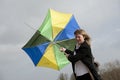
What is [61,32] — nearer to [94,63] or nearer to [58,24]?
[58,24]

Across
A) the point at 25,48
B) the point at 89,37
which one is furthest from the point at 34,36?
the point at 89,37

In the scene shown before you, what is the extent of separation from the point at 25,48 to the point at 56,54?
119cm

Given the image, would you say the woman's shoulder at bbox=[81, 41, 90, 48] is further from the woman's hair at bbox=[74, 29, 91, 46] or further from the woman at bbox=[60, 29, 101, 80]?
the woman's hair at bbox=[74, 29, 91, 46]

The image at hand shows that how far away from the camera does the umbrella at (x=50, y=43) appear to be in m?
12.7

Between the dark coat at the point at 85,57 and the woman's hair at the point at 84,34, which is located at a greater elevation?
the woman's hair at the point at 84,34

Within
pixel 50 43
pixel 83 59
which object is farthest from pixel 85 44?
pixel 50 43

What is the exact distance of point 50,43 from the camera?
12.6 meters

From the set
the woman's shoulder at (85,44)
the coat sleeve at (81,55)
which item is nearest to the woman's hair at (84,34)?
the woman's shoulder at (85,44)

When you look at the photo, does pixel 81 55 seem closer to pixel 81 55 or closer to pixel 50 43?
pixel 81 55

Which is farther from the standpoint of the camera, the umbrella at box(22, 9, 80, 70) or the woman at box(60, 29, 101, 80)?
the umbrella at box(22, 9, 80, 70)

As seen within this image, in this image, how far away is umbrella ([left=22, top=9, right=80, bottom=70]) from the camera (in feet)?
41.6

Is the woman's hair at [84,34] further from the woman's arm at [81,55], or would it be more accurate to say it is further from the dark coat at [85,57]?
the woman's arm at [81,55]

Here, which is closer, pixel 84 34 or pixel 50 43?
pixel 84 34

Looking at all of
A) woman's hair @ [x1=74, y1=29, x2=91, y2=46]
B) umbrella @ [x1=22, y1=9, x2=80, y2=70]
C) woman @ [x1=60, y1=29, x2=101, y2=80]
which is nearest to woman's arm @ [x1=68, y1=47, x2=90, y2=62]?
woman @ [x1=60, y1=29, x2=101, y2=80]
